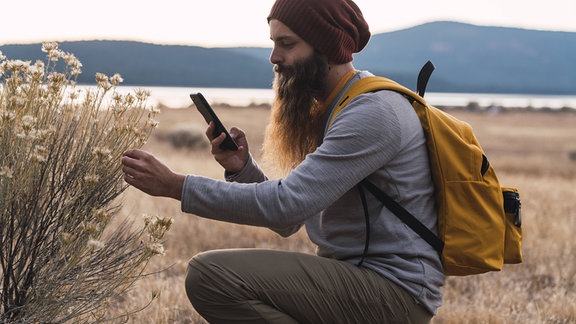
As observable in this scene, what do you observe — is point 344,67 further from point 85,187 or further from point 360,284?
point 85,187

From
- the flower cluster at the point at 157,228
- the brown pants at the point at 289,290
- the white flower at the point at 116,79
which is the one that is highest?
the white flower at the point at 116,79

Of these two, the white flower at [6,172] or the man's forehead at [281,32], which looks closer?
the white flower at [6,172]

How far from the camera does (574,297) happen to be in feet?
17.3

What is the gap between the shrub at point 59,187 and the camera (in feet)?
9.58

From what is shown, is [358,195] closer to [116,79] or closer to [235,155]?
[235,155]

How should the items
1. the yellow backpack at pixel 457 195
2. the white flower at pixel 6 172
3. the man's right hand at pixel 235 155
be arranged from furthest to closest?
1. the man's right hand at pixel 235 155
2. the yellow backpack at pixel 457 195
3. the white flower at pixel 6 172

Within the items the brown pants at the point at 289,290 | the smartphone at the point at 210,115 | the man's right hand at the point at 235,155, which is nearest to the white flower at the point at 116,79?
the smartphone at the point at 210,115

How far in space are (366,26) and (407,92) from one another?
0.53m

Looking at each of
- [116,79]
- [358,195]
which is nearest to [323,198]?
[358,195]

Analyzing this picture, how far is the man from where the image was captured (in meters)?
2.85

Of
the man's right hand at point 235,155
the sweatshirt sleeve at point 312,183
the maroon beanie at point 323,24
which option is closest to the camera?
the sweatshirt sleeve at point 312,183

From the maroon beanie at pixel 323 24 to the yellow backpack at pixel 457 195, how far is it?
8.5 inches

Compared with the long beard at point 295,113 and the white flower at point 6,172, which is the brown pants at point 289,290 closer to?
the long beard at point 295,113

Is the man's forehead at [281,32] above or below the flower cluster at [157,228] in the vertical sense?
above
